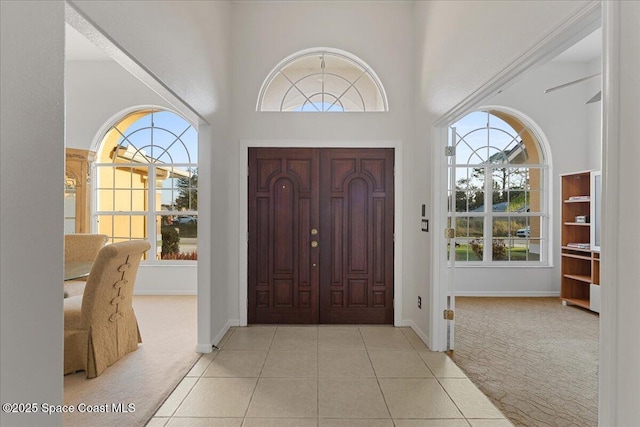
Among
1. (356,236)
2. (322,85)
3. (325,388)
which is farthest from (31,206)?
(322,85)

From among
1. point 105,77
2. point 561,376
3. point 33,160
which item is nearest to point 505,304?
point 561,376

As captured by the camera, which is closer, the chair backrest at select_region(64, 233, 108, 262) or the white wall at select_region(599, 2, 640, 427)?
the white wall at select_region(599, 2, 640, 427)

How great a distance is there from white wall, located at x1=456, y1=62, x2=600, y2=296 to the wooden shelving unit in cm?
40

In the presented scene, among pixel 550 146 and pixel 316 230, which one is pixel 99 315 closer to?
pixel 316 230

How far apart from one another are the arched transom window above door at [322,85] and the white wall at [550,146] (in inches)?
99.0

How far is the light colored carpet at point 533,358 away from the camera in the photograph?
2.54 meters

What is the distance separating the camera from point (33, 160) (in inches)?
55.2

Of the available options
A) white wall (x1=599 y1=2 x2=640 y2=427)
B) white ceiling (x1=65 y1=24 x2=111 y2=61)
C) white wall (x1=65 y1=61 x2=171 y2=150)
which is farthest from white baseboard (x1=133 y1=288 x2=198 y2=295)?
white wall (x1=599 y1=2 x2=640 y2=427)

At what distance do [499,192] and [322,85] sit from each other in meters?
3.48

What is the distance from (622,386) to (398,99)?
11.8ft

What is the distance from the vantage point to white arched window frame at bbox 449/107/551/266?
6000mm

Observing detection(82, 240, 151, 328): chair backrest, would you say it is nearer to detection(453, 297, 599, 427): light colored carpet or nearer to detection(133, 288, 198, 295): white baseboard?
detection(133, 288, 198, 295): white baseboard

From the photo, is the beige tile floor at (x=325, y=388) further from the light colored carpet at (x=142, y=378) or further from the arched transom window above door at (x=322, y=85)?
the arched transom window above door at (x=322, y=85)

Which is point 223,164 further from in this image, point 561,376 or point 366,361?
point 561,376
